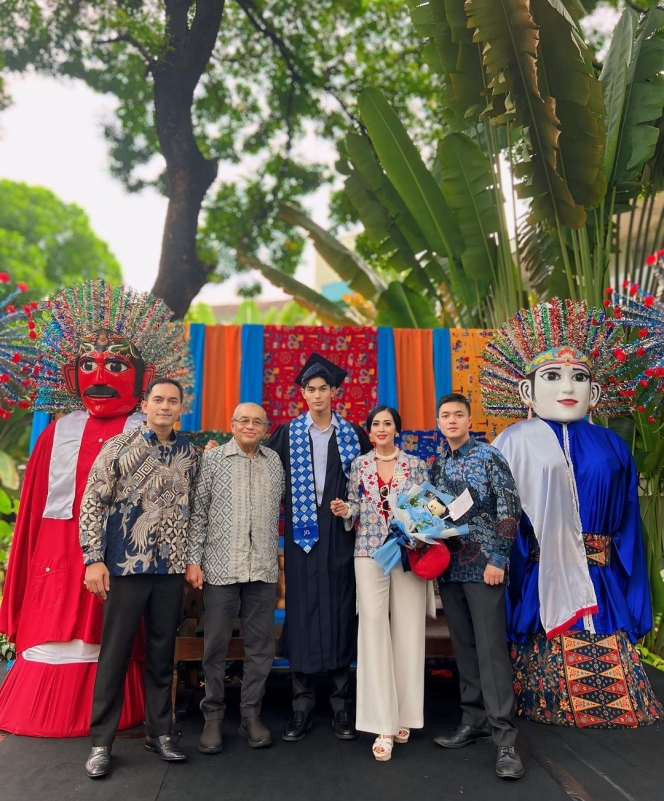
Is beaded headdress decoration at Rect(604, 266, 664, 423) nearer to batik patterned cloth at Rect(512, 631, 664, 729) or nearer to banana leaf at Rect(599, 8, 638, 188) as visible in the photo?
banana leaf at Rect(599, 8, 638, 188)

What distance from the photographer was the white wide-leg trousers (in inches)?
126

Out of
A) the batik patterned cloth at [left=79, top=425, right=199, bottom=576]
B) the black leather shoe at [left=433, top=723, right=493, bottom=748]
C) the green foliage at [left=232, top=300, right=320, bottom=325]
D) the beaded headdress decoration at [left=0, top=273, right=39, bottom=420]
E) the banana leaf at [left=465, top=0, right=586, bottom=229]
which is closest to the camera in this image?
the batik patterned cloth at [left=79, top=425, right=199, bottom=576]

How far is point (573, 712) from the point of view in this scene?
3635 millimetres

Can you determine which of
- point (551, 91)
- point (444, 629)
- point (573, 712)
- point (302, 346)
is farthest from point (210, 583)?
point (551, 91)

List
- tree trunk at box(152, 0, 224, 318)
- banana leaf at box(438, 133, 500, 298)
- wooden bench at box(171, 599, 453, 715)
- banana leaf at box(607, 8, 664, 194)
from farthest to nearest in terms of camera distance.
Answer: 1. tree trunk at box(152, 0, 224, 318)
2. banana leaf at box(438, 133, 500, 298)
3. banana leaf at box(607, 8, 664, 194)
4. wooden bench at box(171, 599, 453, 715)

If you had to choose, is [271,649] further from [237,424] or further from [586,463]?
[586,463]

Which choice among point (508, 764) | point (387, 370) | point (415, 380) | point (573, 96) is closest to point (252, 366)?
point (387, 370)

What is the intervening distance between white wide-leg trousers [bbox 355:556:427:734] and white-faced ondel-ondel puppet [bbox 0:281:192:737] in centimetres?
125

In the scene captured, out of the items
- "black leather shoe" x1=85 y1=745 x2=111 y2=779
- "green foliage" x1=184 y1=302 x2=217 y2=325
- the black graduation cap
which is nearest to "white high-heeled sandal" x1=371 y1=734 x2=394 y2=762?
"black leather shoe" x1=85 y1=745 x2=111 y2=779

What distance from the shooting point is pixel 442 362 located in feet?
18.2

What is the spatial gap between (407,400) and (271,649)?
2.66 metres

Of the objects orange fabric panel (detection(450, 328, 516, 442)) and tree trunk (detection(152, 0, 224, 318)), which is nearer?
orange fabric panel (detection(450, 328, 516, 442))

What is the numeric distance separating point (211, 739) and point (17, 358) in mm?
2540

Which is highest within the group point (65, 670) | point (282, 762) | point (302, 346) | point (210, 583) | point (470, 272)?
point (470, 272)
